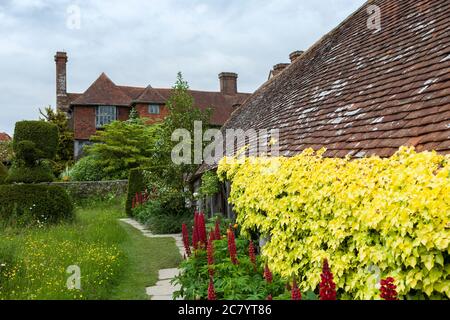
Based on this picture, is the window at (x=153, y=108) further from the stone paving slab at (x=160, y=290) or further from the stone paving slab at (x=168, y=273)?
the stone paving slab at (x=160, y=290)

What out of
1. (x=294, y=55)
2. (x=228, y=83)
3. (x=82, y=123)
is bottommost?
(x=82, y=123)

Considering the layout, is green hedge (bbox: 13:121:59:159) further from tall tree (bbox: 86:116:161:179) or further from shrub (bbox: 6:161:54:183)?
tall tree (bbox: 86:116:161:179)

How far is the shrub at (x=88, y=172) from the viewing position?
85.2 ft

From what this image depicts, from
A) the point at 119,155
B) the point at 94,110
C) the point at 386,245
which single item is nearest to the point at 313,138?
the point at 386,245

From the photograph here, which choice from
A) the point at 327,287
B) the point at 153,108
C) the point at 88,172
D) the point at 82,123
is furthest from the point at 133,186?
the point at 82,123

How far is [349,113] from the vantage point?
18.4 feet

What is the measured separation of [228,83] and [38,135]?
97.8 feet

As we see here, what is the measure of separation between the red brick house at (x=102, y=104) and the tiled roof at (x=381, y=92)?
24998 millimetres

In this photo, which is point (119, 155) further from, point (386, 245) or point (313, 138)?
point (386, 245)

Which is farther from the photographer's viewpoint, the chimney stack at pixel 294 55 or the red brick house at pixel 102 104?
the red brick house at pixel 102 104

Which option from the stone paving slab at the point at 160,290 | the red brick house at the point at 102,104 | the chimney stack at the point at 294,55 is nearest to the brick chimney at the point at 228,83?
the red brick house at the point at 102,104

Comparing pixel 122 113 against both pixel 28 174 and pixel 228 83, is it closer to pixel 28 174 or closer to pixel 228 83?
pixel 228 83

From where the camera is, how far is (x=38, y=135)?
13.2 m
